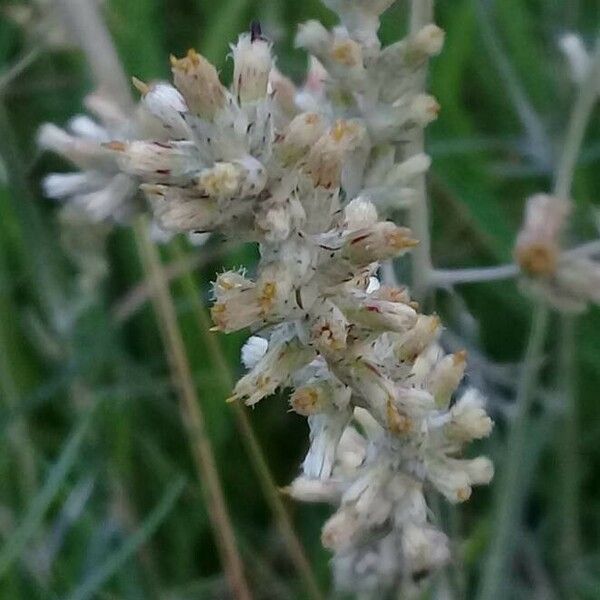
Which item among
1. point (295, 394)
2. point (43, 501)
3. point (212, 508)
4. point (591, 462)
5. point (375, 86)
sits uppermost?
point (375, 86)

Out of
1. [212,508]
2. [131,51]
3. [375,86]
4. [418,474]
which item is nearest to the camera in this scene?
[418,474]

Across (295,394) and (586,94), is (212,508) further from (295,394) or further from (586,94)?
(295,394)

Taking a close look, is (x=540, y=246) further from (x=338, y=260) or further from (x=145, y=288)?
(x=145, y=288)

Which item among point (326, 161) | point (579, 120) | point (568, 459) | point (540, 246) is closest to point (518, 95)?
point (579, 120)

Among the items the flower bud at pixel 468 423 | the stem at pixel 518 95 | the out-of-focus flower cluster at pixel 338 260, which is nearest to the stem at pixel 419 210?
the out-of-focus flower cluster at pixel 338 260

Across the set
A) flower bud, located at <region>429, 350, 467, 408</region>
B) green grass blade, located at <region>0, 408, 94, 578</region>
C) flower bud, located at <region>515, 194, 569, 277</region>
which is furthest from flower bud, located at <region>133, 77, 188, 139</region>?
green grass blade, located at <region>0, 408, 94, 578</region>

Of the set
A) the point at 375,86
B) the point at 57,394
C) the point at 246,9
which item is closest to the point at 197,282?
the point at 57,394

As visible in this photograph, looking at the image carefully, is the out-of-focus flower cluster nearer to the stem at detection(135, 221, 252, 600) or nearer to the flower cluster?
the flower cluster
